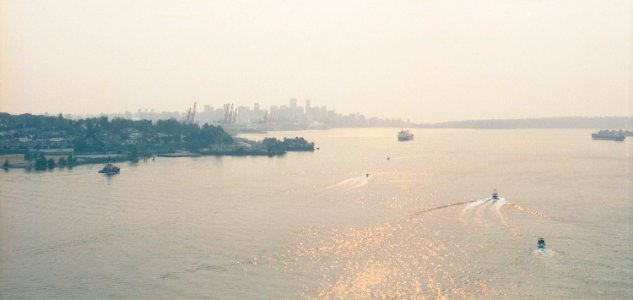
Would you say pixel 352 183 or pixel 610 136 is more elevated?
pixel 610 136

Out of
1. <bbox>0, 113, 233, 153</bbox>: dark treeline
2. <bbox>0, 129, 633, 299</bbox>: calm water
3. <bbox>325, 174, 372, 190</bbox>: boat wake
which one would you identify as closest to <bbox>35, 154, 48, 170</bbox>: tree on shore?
<bbox>0, 129, 633, 299</bbox>: calm water

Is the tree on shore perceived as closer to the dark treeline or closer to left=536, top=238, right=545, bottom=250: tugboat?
the dark treeline

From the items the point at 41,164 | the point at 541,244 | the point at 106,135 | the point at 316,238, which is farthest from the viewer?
the point at 106,135

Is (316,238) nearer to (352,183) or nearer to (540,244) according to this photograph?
(540,244)

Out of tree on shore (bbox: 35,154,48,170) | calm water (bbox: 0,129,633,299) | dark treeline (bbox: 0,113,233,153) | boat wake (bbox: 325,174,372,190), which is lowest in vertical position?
calm water (bbox: 0,129,633,299)

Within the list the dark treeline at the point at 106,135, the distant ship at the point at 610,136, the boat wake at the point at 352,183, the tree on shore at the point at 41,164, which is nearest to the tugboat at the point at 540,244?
the boat wake at the point at 352,183

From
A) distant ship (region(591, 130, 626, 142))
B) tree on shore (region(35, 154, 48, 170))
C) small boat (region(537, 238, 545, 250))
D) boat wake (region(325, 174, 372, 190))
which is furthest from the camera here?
distant ship (region(591, 130, 626, 142))

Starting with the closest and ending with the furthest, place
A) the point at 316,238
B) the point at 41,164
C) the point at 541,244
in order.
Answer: the point at 541,244 → the point at 316,238 → the point at 41,164

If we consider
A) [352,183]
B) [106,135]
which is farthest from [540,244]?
[106,135]

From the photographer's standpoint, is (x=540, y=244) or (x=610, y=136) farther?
(x=610, y=136)
